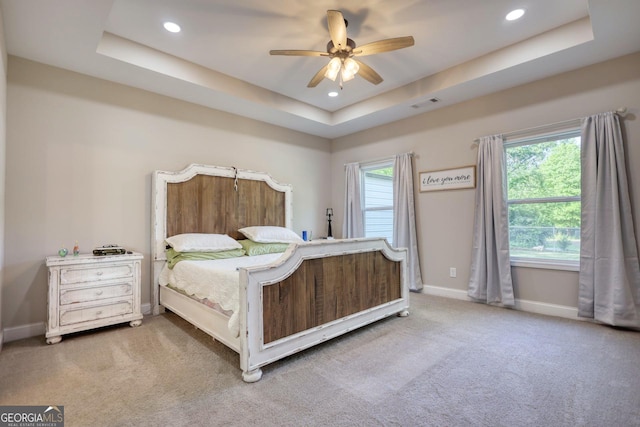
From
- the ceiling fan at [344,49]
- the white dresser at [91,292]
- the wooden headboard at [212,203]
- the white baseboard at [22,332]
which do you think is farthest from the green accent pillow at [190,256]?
the ceiling fan at [344,49]

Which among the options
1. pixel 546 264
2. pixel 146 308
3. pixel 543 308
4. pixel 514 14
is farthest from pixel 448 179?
pixel 146 308

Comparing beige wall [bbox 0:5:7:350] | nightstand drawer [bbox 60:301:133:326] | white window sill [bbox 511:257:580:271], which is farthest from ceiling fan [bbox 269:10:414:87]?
nightstand drawer [bbox 60:301:133:326]

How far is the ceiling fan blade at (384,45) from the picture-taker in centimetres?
245

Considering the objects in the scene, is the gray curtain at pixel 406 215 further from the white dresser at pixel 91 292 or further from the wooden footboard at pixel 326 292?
the white dresser at pixel 91 292

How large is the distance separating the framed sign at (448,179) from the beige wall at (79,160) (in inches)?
118

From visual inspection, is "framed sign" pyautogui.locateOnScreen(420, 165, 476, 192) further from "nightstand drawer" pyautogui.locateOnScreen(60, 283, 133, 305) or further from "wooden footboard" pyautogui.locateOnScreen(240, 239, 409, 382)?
"nightstand drawer" pyautogui.locateOnScreen(60, 283, 133, 305)

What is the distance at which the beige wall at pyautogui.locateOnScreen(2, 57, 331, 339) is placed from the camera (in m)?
2.84

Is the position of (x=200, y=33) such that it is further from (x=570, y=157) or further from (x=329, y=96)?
(x=570, y=157)

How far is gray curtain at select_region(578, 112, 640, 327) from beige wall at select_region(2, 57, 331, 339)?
4347 millimetres

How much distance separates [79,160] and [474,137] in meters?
4.62

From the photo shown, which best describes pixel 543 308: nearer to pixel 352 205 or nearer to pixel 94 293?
pixel 352 205

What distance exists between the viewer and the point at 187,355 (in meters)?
2.41

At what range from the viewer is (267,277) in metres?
2.09

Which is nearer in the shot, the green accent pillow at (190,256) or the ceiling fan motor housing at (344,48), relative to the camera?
the ceiling fan motor housing at (344,48)
